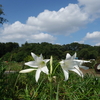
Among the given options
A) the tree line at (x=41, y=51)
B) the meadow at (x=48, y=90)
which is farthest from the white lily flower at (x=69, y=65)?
the tree line at (x=41, y=51)

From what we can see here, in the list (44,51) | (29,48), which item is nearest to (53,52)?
(44,51)

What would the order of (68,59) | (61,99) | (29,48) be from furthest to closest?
(29,48)
(61,99)
(68,59)

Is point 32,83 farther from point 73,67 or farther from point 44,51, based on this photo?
point 44,51

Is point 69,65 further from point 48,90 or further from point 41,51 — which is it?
point 41,51

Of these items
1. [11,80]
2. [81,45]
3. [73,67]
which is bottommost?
[11,80]

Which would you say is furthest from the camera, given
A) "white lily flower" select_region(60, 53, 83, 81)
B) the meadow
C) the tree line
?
the tree line

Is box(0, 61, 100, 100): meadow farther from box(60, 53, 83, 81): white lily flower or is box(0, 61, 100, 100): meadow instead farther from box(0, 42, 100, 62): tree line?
box(0, 42, 100, 62): tree line

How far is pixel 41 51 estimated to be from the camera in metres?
28.7

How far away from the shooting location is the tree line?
6.71 metres

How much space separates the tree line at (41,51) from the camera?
6.71m

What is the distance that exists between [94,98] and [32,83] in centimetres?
125

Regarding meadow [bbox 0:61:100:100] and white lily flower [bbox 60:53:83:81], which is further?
meadow [bbox 0:61:100:100]

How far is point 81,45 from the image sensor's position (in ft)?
257

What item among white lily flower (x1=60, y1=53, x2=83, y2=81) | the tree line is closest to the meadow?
white lily flower (x1=60, y1=53, x2=83, y2=81)
